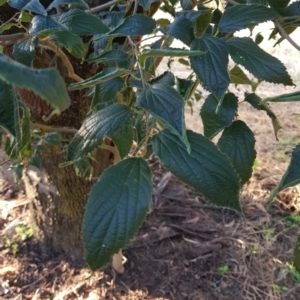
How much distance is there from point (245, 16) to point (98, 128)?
0.23m

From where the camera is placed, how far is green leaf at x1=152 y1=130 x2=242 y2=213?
1.40 ft

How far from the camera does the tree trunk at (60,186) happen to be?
1077 mm

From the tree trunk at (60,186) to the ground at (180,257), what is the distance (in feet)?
0.28

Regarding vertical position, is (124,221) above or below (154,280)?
above

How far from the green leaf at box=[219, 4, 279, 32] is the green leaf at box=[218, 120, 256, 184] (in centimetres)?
16

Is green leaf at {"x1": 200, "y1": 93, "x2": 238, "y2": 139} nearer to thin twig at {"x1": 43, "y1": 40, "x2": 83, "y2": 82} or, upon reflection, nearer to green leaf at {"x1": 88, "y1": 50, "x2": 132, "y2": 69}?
green leaf at {"x1": 88, "y1": 50, "x2": 132, "y2": 69}

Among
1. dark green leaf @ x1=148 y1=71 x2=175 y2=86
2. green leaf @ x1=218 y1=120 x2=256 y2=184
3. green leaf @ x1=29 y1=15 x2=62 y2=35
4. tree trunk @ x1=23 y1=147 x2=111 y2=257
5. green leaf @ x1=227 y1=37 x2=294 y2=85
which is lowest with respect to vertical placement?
tree trunk @ x1=23 y1=147 x2=111 y2=257

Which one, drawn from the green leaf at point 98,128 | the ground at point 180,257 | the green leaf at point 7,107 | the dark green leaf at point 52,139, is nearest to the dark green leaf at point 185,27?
the green leaf at point 98,128

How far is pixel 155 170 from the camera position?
1894 millimetres

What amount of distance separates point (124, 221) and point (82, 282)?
3.35ft

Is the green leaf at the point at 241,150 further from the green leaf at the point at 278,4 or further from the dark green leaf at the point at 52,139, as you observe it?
the dark green leaf at the point at 52,139

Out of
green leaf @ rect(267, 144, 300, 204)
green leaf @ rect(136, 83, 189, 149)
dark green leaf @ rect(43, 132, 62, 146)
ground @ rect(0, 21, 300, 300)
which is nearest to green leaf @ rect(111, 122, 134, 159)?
green leaf @ rect(136, 83, 189, 149)

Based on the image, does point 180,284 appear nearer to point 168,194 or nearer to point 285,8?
point 168,194

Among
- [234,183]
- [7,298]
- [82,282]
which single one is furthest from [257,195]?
[234,183]
